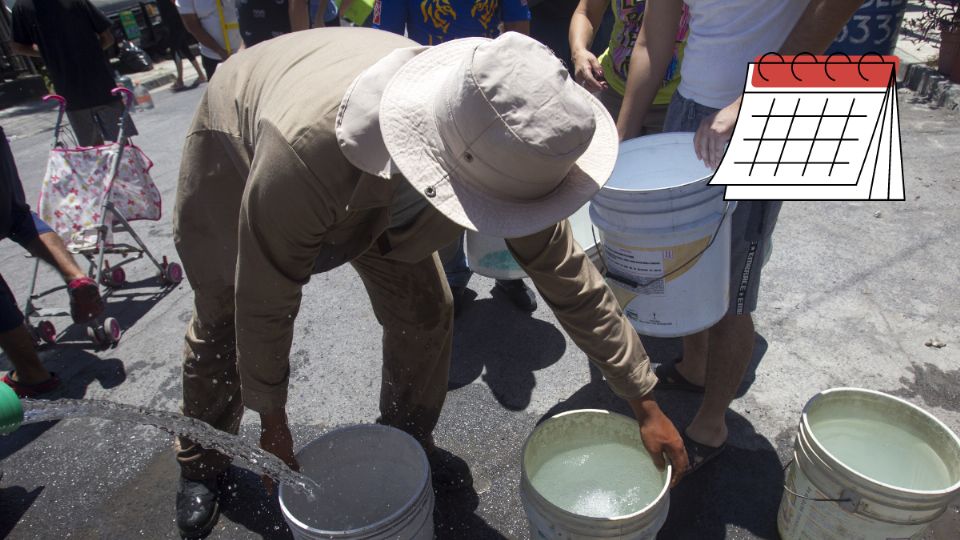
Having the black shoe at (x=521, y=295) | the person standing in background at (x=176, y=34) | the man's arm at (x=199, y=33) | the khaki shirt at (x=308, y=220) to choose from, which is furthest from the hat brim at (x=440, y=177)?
the person standing in background at (x=176, y=34)

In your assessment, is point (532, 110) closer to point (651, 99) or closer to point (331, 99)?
point (331, 99)

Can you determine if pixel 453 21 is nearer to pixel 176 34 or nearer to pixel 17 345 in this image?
pixel 17 345

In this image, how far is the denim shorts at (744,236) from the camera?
1.97 m

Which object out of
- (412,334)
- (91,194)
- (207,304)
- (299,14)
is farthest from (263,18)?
(412,334)

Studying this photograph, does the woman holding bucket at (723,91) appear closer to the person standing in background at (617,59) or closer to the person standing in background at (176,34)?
the person standing in background at (617,59)

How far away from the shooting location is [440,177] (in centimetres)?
123

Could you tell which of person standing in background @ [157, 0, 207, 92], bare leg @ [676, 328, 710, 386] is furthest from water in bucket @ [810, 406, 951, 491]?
person standing in background @ [157, 0, 207, 92]

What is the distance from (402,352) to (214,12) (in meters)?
4.19

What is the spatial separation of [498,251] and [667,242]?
1.10 m

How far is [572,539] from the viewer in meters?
1.60

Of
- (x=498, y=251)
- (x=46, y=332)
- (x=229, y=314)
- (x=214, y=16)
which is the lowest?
(x=46, y=332)

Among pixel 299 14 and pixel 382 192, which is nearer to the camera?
pixel 382 192

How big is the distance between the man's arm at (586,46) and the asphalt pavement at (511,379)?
1.22 metres

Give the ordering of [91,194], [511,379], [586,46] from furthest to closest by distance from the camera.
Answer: [91,194], [511,379], [586,46]
